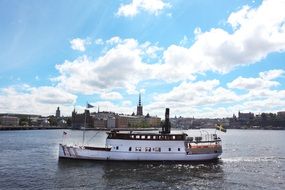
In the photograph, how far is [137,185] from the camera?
140ft

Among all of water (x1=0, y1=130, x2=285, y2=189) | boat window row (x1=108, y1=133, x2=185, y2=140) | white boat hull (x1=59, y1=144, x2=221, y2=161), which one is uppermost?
boat window row (x1=108, y1=133, x2=185, y2=140)

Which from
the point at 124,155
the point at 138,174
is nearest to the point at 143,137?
the point at 124,155

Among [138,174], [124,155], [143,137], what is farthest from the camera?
[143,137]

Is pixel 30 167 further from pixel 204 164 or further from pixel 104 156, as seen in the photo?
pixel 204 164

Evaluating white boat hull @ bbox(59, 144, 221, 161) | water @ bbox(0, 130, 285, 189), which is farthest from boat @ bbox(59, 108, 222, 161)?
water @ bbox(0, 130, 285, 189)

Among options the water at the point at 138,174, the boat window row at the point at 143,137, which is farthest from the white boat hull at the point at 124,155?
the boat window row at the point at 143,137

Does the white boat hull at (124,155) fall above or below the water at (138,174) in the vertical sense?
above

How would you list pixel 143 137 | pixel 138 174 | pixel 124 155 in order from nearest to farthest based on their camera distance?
pixel 138 174 < pixel 124 155 < pixel 143 137

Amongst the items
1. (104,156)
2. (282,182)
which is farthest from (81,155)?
(282,182)

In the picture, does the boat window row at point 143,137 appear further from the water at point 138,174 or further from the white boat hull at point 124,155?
the water at point 138,174

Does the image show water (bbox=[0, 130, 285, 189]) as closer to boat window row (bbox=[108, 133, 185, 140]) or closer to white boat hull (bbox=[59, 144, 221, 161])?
white boat hull (bbox=[59, 144, 221, 161])

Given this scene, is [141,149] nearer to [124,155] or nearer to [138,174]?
[124,155]

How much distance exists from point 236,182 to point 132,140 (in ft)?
71.9

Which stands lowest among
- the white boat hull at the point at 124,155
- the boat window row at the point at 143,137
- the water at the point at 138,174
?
the water at the point at 138,174
